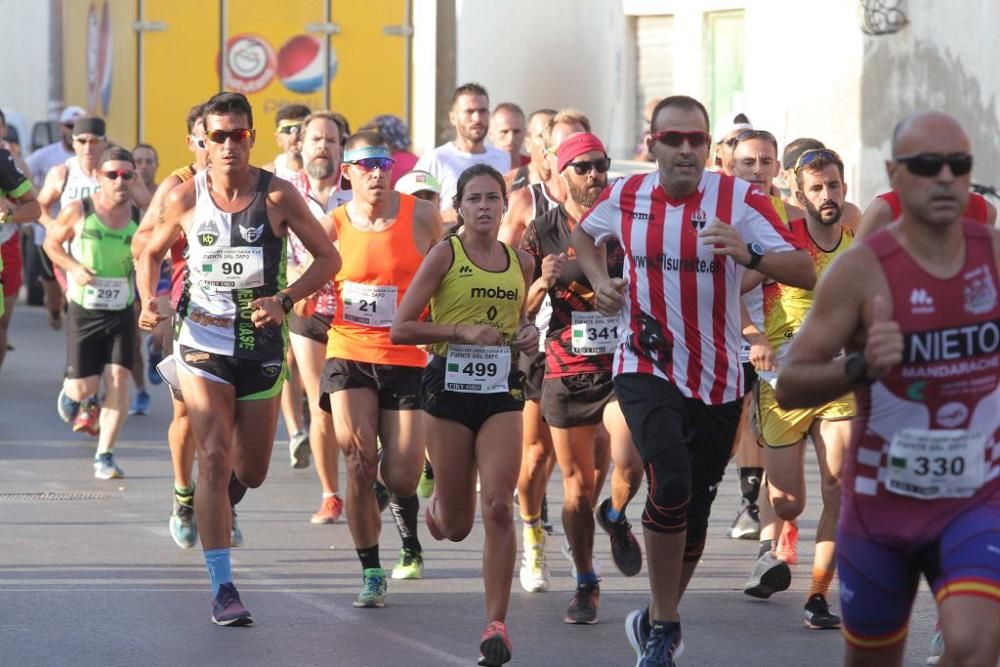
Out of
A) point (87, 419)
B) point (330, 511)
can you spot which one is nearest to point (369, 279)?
point (330, 511)

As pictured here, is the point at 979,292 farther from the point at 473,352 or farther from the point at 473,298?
the point at 473,298

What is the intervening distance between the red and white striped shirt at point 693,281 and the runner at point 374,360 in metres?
1.69

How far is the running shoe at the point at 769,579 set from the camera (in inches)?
353

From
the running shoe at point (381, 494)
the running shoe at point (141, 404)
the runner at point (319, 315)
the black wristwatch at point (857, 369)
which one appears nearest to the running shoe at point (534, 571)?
the running shoe at point (381, 494)

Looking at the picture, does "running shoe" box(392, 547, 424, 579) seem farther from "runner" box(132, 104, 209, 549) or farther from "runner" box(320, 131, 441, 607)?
"runner" box(132, 104, 209, 549)

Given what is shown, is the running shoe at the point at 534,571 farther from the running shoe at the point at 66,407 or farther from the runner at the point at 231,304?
the running shoe at the point at 66,407

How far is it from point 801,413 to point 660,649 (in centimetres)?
184

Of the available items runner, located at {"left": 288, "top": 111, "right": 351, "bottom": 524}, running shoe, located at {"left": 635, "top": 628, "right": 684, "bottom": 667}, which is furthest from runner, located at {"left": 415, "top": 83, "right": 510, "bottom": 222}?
running shoe, located at {"left": 635, "top": 628, "right": 684, "bottom": 667}

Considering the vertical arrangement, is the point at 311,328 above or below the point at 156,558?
above

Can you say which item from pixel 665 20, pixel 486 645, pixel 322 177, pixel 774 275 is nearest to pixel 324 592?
pixel 486 645

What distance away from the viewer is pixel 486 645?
7324mm

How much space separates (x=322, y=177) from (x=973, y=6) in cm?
909

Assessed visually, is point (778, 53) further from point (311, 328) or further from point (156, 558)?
point (156, 558)

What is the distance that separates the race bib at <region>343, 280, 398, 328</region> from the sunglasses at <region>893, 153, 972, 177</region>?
4.21 meters
